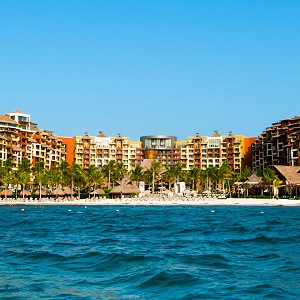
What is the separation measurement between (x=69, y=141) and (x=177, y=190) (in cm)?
7474

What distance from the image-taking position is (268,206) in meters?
92.1

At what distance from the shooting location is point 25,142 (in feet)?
499

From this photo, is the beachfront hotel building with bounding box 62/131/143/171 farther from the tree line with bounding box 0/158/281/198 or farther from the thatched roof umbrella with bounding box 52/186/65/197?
the thatched roof umbrella with bounding box 52/186/65/197

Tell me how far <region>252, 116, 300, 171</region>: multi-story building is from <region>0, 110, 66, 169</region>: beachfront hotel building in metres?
72.7

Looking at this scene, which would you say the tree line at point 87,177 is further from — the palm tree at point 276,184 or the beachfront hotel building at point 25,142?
the beachfront hotel building at point 25,142

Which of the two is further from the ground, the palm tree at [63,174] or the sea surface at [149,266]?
the palm tree at [63,174]

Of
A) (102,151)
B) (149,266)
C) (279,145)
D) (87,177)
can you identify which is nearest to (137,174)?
(87,177)

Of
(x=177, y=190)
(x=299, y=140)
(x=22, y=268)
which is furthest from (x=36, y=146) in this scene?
(x=22, y=268)

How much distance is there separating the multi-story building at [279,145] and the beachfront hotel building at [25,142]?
7274 centimetres

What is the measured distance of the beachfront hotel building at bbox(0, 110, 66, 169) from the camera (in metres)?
144

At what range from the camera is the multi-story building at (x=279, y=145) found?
148125 mm

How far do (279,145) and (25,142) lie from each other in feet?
266

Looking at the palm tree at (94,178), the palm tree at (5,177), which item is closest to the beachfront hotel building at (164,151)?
the palm tree at (94,178)

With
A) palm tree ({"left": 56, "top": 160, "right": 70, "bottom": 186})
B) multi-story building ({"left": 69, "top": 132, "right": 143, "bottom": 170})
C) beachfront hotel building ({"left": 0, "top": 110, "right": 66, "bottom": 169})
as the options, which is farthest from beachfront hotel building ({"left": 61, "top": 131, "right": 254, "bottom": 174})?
palm tree ({"left": 56, "top": 160, "right": 70, "bottom": 186})
